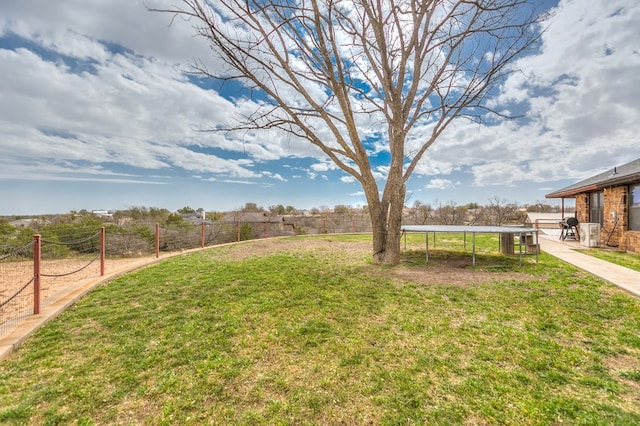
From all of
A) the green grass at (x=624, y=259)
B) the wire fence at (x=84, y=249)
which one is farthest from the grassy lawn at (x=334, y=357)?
the green grass at (x=624, y=259)

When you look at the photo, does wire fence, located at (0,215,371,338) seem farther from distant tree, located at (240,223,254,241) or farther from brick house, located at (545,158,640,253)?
brick house, located at (545,158,640,253)

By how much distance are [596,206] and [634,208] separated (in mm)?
3078

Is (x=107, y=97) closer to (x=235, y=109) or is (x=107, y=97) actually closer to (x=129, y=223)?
(x=129, y=223)

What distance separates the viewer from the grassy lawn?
1743 millimetres

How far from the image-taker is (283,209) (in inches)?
989

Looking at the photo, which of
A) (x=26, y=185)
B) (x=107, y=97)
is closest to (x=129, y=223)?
(x=107, y=97)

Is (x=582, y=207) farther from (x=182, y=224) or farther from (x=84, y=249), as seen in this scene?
(x=84, y=249)

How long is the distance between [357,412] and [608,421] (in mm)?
1564

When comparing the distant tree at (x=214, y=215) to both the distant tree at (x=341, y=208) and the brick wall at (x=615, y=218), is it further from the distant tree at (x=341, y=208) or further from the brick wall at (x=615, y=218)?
the brick wall at (x=615, y=218)

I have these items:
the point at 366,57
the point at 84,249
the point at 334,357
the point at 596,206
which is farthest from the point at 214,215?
the point at 596,206

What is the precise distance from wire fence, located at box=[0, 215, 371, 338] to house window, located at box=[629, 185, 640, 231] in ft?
36.5

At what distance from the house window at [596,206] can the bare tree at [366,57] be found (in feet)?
25.1

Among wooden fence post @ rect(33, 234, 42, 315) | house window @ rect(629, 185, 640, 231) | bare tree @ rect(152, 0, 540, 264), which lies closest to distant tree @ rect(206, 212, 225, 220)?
bare tree @ rect(152, 0, 540, 264)

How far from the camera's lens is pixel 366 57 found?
6.99m
